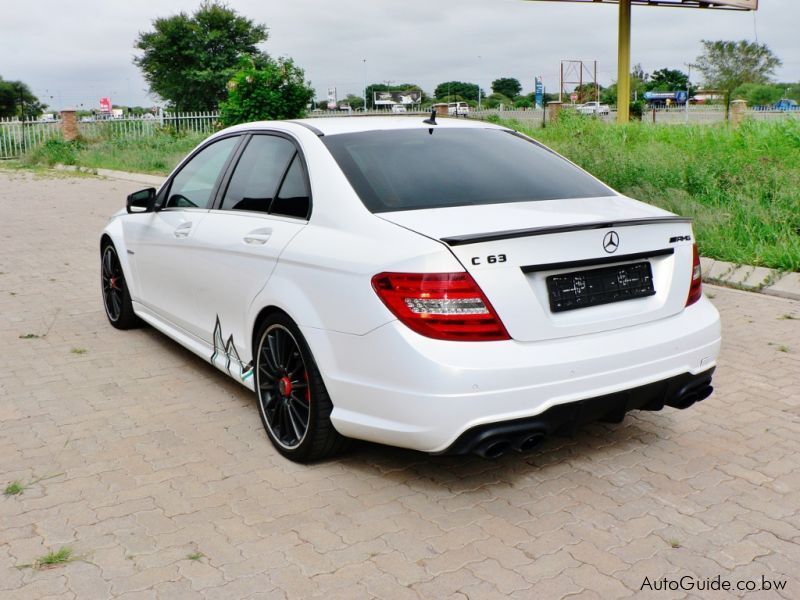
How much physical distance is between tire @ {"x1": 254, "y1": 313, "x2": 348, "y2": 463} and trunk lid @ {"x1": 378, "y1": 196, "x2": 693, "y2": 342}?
80 centimetres

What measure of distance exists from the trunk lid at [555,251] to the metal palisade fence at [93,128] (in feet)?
92.2

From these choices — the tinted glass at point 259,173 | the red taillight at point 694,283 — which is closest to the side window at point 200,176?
the tinted glass at point 259,173

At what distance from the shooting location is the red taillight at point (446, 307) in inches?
129

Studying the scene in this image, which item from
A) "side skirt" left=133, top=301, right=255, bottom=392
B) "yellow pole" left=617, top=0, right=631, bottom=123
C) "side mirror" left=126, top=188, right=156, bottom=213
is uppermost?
"yellow pole" left=617, top=0, right=631, bottom=123

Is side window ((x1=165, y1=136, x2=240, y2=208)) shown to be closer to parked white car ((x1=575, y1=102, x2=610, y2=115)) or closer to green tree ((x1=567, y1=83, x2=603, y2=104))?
parked white car ((x1=575, y1=102, x2=610, y2=115))

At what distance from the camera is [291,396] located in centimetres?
403

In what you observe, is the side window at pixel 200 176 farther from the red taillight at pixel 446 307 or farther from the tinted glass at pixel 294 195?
the red taillight at pixel 446 307

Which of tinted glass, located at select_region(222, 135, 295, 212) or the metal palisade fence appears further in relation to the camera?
the metal palisade fence

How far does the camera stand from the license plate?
11.4 feet

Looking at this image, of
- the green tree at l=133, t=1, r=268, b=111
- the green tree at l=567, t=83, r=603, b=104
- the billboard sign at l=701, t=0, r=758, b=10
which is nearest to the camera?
the billboard sign at l=701, t=0, r=758, b=10

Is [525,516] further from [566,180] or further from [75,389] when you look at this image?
[75,389]

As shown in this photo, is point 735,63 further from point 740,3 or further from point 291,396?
point 291,396

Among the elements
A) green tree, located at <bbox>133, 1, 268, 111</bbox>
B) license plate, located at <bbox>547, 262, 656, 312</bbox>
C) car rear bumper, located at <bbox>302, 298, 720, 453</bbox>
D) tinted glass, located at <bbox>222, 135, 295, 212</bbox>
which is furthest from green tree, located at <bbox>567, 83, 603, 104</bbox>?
car rear bumper, located at <bbox>302, 298, 720, 453</bbox>

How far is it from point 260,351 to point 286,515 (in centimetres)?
95
